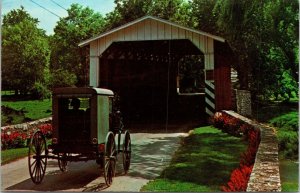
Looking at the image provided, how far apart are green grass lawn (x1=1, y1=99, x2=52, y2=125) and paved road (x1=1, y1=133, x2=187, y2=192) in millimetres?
1310

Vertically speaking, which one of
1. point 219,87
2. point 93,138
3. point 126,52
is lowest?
point 93,138

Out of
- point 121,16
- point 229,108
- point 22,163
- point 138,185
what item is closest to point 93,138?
point 138,185

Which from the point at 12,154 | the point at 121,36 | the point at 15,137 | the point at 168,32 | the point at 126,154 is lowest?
the point at 12,154

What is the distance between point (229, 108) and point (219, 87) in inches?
39.9

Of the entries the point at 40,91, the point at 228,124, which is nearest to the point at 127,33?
the point at 228,124

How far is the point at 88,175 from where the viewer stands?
9141mm

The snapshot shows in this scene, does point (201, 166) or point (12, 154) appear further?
point (12, 154)

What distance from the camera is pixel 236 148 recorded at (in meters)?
10.5

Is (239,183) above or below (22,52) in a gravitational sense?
below

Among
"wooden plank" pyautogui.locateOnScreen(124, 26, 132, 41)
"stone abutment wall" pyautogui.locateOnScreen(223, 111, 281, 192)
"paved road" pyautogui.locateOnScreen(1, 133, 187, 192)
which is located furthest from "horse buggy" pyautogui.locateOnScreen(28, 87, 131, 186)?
"wooden plank" pyautogui.locateOnScreen(124, 26, 132, 41)

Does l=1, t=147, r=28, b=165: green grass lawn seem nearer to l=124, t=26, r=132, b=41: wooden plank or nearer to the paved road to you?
the paved road

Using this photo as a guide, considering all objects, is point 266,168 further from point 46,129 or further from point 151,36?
point 151,36

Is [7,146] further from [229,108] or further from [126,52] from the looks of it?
[126,52]

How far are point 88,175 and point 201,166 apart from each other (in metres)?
2.34
